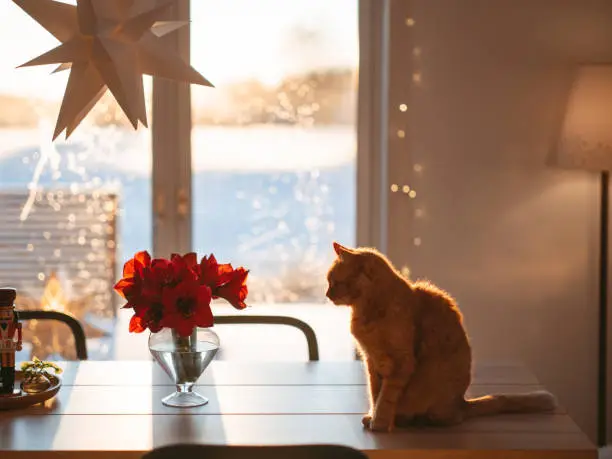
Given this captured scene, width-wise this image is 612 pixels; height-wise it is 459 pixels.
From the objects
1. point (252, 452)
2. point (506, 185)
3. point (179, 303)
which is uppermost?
point (506, 185)

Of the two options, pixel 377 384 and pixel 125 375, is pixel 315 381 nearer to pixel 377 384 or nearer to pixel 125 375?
pixel 377 384

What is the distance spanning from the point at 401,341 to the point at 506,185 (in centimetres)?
160

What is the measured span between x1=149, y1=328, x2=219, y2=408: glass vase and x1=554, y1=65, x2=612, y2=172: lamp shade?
1.56 m

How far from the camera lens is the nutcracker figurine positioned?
1841 mm

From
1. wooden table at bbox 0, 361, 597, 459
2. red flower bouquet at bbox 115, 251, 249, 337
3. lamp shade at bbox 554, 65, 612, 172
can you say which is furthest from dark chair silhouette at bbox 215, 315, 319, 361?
lamp shade at bbox 554, 65, 612, 172

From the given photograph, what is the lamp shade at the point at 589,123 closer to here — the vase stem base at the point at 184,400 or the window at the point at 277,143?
the window at the point at 277,143

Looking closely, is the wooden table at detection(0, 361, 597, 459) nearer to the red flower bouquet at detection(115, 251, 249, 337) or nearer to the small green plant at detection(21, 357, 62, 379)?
the small green plant at detection(21, 357, 62, 379)

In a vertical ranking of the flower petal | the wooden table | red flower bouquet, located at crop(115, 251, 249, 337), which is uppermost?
red flower bouquet, located at crop(115, 251, 249, 337)

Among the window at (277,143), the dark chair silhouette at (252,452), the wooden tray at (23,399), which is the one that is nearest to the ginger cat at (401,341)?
the dark chair silhouette at (252,452)

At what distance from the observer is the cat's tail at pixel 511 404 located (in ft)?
5.98

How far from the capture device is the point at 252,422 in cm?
174

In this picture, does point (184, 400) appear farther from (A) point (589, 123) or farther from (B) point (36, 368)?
(A) point (589, 123)

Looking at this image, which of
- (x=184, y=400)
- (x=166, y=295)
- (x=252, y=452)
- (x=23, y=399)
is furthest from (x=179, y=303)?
(x=252, y=452)

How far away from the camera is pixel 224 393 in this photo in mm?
1957
